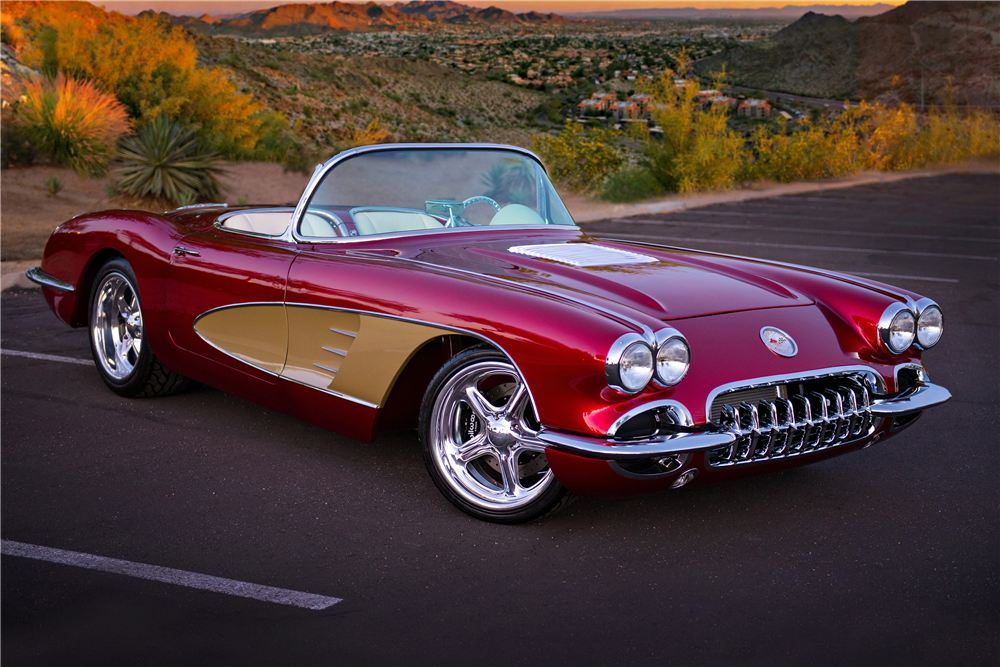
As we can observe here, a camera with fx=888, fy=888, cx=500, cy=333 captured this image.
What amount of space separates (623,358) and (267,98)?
162 ft

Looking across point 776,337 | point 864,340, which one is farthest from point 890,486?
point 776,337

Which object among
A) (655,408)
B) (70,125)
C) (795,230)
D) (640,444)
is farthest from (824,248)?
(70,125)

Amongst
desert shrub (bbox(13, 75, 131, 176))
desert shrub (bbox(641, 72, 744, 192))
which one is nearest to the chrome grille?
desert shrub (bbox(13, 75, 131, 176))

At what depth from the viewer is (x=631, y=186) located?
16953 millimetres

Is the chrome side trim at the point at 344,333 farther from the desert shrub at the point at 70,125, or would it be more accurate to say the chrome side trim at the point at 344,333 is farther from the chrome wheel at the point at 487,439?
the desert shrub at the point at 70,125

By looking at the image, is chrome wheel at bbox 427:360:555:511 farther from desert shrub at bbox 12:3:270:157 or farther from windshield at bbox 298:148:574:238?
desert shrub at bbox 12:3:270:157

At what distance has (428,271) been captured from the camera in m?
3.49

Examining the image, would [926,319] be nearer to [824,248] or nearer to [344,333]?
[344,333]

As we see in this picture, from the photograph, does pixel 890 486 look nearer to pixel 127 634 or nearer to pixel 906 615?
pixel 906 615

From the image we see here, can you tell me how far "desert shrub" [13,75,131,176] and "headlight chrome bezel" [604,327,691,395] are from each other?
14.2m

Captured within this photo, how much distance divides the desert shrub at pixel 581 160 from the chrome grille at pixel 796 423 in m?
14.4

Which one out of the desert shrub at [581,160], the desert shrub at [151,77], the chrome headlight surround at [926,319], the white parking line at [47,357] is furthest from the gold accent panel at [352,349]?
the desert shrub at [581,160]

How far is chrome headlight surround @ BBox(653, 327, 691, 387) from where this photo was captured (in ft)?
9.49

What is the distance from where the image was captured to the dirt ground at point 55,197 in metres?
11.2
